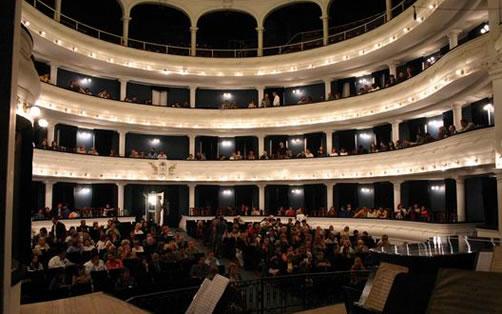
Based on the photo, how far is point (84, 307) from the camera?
242 inches

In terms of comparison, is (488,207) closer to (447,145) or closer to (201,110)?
(447,145)

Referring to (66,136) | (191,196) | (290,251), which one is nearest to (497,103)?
(290,251)

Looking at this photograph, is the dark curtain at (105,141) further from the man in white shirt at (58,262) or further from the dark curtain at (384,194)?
the dark curtain at (384,194)

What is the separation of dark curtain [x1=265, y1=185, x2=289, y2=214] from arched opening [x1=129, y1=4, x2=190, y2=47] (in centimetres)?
1300

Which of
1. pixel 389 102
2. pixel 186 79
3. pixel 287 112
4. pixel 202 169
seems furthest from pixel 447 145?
pixel 186 79

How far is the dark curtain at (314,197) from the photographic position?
27.7 meters

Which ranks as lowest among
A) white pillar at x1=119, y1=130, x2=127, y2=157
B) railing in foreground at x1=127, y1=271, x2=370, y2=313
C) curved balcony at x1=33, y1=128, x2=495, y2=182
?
railing in foreground at x1=127, y1=271, x2=370, y2=313

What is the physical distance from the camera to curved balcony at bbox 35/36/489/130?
51.1ft

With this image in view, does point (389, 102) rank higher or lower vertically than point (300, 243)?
higher

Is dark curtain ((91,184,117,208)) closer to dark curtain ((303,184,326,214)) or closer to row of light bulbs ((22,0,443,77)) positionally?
row of light bulbs ((22,0,443,77))

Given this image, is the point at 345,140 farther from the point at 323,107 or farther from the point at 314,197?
the point at 314,197

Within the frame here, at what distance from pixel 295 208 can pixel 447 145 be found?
45.0ft

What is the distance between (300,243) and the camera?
1362 cm

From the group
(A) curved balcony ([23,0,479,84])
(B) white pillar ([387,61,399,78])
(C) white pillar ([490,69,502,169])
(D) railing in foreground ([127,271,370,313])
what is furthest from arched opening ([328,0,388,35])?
(D) railing in foreground ([127,271,370,313])
